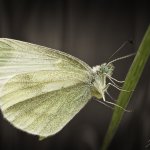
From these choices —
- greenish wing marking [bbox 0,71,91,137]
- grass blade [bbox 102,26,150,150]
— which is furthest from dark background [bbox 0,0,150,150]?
grass blade [bbox 102,26,150,150]

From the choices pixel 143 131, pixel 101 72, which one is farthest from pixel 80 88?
pixel 143 131

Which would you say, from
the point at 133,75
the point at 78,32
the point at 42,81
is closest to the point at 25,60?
the point at 42,81

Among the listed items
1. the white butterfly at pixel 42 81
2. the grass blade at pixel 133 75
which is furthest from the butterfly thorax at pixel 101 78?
the grass blade at pixel 133 75

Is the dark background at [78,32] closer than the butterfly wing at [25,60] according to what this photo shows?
No

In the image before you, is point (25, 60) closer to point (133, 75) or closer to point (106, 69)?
point (106, 69)

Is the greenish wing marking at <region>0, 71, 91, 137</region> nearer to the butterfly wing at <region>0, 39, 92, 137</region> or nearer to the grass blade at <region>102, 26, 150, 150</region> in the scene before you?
the butterfly wing at <region>0, 39, 92, 137</region>

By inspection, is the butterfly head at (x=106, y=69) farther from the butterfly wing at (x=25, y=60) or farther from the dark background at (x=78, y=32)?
the dark background at (x=78, y=32)
